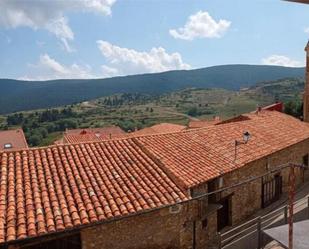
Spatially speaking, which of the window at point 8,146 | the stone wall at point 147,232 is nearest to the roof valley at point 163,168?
the stone wall at point 147,232

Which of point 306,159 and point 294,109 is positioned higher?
point 294,109

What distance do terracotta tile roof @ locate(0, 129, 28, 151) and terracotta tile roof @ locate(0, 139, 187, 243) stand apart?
37.0 metres

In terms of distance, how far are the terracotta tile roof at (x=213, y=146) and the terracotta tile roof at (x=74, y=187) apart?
3.31ft

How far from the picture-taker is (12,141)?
51.1 meters

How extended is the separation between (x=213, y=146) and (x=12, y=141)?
39891 mm

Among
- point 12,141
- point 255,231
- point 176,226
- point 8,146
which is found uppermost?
point 176,226

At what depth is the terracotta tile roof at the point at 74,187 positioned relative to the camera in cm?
1017

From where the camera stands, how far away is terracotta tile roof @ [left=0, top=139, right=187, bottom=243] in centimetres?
1017

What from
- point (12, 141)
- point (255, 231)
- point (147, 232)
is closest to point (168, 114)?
point (12, 141)

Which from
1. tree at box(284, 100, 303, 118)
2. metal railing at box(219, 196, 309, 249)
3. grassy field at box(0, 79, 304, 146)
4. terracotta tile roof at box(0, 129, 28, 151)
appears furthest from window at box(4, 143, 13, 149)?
grassy field at box(0, 79, 304, 146)

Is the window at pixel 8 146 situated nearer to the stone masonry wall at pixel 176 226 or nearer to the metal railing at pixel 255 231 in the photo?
the stone masonry wall at pixel 176 226

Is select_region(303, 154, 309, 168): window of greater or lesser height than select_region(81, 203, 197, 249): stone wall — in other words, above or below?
below

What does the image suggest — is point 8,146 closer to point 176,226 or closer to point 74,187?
point 74,187

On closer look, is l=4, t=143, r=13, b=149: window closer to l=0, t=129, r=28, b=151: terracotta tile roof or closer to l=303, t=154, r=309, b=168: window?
l=0, t=129, r=28, b=151: terracotta tile roof
